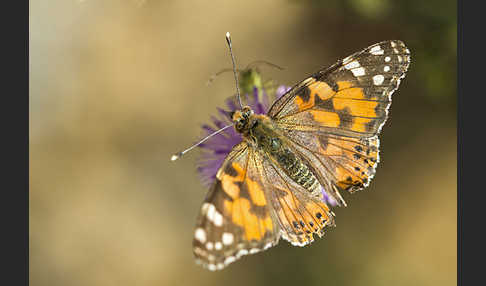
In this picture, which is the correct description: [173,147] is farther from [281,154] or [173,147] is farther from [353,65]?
[353,65]

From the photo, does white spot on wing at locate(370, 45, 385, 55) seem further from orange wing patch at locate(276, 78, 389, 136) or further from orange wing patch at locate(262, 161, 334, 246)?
orange wing patch at locate(262, 161, 334, 246)

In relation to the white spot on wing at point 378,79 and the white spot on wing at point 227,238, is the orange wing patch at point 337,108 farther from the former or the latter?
the white spot on wing at point 227,238

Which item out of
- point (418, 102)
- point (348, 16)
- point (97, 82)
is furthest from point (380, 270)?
point (97, 82)

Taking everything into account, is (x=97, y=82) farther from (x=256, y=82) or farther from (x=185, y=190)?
(x=256, y=82)

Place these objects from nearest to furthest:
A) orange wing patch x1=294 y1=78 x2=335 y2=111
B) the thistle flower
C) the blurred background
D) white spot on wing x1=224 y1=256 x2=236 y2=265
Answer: white spot on wing x1=224 y1=256 x2=236 y2=265 → orange wing patch x1=294 y1=78 x2=335 y2=111 → the thistle flower → the blurred background

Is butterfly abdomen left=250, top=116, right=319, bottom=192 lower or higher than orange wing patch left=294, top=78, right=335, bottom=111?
lower

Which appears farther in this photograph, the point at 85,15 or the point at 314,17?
the point at 85,15

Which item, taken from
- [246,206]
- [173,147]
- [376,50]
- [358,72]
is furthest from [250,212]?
[173,147]

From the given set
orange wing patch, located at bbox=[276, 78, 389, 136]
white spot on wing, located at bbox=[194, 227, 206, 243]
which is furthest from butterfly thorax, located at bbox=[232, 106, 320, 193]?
white spot on wing, located at bbox=[194, 227, 206, 243]

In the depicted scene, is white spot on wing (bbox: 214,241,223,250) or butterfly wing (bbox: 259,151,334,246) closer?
white spot on wing (bbox: 214,241,223,250)
